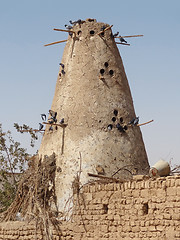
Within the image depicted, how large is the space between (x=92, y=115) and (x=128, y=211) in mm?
3814

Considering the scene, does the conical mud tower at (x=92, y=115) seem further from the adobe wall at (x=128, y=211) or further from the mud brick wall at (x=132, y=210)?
the mud brick wall at (x=132, y=210)

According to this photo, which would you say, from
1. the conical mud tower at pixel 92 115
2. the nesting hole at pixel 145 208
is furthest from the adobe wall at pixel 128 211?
the conical mud tower at pixel 92 115

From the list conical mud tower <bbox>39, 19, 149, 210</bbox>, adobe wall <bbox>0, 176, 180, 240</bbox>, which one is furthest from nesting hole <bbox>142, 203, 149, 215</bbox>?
conical mud tower <bbox>39, 19, 149, 210</bbox>

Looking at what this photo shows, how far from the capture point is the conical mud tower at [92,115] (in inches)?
415

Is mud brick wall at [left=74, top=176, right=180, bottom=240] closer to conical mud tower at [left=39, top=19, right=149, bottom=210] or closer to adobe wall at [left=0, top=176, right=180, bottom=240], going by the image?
adobe wall at [left=0, top=176, right=180, bottom=240]

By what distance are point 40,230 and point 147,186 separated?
3200mm

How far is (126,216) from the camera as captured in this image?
24.4 feet

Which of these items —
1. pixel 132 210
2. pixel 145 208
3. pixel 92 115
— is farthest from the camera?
pixel 92 115

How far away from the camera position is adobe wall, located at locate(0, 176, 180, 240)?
21.8 ft

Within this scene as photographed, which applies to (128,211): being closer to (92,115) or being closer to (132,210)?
(132,210)

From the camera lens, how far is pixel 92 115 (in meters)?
10.9

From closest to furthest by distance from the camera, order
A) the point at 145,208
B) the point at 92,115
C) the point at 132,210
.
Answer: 1. the point at 145,208
2. the point at 132,210
3. the point at 92,115

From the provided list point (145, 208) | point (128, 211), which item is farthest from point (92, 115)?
point (145, 208)

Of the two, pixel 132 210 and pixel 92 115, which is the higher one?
pixel 92 115
